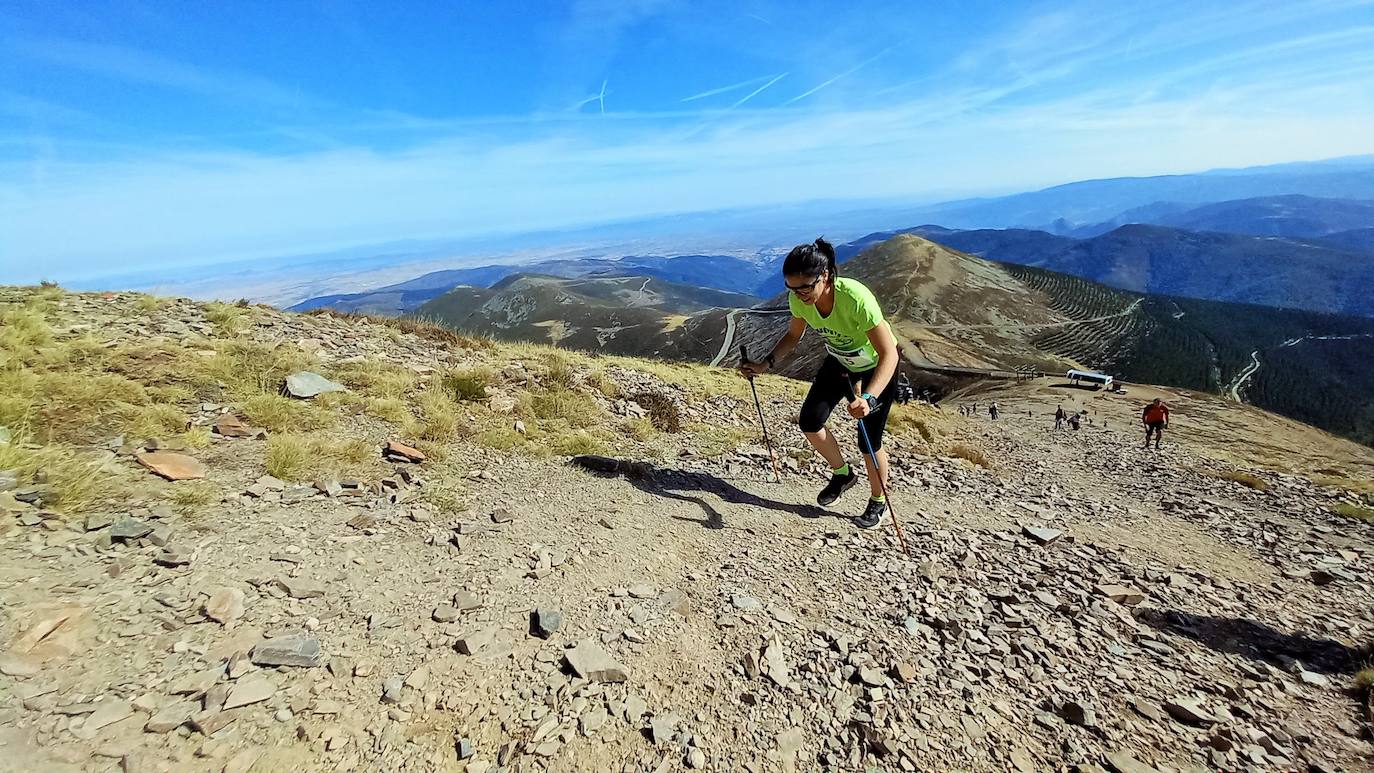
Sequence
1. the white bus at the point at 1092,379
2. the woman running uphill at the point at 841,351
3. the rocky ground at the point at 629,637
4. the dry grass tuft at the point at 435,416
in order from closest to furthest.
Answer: the rocky ground at the point at 629,637 → the woman running uphill at the point at 841,351 → the dry grass tuft at the point at 435,416 → the white bus at the point at 1092,379

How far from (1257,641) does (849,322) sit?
15.1 feet

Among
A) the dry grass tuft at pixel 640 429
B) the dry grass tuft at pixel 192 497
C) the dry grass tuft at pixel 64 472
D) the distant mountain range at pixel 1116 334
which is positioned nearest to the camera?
the dry grass tuft at pixel 64 472

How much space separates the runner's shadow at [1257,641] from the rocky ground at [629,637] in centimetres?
3

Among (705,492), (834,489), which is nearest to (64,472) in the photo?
(705,492)

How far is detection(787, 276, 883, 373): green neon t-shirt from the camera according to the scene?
19.5ft

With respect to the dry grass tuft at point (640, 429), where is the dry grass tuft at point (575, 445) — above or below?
above

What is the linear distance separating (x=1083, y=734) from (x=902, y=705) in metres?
1.13

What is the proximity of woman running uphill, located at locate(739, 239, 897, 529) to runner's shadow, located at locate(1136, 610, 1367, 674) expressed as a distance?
2794 millimetres

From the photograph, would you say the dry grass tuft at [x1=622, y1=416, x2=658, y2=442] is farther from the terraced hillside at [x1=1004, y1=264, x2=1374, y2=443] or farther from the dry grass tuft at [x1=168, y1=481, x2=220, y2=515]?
the terraced hillside at [x1=1004, y1=264, x2=1374, y2=443]

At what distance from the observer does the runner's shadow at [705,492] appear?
279 inches

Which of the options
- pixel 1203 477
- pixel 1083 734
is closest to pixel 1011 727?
pixel 1083 734

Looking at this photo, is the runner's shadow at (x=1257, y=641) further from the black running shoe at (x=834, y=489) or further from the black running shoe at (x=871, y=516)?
the black running shoe at (x=834, y=489)

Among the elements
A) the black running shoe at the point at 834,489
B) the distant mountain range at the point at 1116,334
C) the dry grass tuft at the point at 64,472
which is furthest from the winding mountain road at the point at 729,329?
the dry grass tuft at the point at 64,472

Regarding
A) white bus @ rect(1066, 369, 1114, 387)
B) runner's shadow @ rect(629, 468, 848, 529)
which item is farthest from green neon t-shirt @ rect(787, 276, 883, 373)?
white bus @ rect(1066, 369, 1114, 387)
